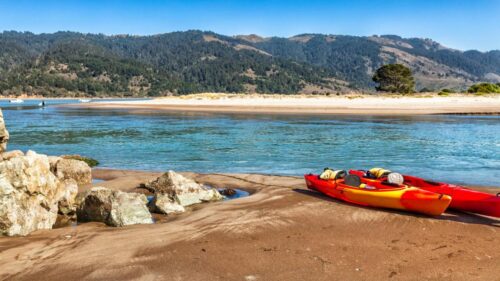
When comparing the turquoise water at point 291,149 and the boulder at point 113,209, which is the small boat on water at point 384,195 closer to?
the turquoise water at point 291,149

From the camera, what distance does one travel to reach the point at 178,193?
12.3 m

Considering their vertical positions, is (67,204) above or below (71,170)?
below

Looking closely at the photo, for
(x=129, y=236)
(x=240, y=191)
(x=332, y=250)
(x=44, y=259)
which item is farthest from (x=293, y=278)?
(x=240, y=191)

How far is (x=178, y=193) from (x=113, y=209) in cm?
237

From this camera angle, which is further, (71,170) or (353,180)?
(71,170)

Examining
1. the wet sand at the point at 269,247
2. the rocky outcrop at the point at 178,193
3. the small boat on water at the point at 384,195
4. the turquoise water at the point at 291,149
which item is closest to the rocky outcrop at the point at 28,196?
the wet sand at the point at 269,247

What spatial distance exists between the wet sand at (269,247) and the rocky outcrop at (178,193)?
0.71 metres

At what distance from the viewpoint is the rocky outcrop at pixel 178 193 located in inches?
455

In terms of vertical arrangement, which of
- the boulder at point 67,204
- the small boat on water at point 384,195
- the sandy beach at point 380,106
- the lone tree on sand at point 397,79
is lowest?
the boulder at point 67,204

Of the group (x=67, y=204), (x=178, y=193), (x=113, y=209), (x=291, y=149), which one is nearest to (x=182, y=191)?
(x=178, y=193)

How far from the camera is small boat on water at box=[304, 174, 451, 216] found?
10.3 meters

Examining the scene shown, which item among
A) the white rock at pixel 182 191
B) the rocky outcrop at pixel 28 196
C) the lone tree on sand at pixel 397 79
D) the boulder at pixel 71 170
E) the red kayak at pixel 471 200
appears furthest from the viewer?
the lone tree on sand at pixel 397 79

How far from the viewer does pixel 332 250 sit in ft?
27.4

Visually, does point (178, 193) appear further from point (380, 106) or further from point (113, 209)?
point (380, 106)
